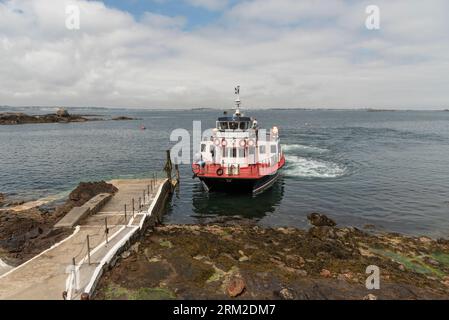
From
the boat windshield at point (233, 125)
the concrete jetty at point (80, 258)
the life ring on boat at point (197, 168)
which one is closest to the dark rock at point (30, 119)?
the boat windshield at point (233, 125)

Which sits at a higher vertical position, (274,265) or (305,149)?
(305,149)

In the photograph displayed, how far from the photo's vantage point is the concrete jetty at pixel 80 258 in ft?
34.2

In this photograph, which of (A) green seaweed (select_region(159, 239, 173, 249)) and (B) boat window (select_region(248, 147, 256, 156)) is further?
(B) boat window (select_region(248, 147, 256, 156))

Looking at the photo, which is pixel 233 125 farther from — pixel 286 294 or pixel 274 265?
pixel 286 294

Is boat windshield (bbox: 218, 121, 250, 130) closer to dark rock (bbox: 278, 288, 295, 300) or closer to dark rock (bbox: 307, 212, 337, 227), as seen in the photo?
dark rock (bbox: 307, 212, 337, 227)

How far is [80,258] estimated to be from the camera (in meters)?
12.9

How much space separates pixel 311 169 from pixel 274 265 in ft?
84.3

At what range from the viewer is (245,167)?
2686cm

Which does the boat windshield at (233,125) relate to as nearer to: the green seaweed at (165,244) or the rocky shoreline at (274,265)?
the rocky shoreline at (274,265)

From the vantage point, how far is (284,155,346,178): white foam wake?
34.9 m

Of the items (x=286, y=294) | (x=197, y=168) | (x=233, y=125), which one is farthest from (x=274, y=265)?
(x=233, y=125)

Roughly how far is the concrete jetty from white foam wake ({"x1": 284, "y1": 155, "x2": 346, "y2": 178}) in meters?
19.7

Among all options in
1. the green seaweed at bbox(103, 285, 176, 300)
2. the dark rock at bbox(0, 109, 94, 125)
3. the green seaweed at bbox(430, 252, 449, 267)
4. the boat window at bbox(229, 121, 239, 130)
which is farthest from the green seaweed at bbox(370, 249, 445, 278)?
the dark rock at bbox(0, 109, 94, 125)

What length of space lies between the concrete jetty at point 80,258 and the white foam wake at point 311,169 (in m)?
19.7
